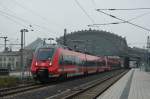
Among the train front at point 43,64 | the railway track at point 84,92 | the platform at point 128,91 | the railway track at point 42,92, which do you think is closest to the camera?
the railway track at point 42,92

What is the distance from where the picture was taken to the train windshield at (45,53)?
32406mm

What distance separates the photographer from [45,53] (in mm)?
32625

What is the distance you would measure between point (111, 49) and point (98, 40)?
12640 mm

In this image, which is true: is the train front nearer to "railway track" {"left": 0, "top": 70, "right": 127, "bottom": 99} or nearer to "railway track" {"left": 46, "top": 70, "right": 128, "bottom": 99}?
"railway track" {"left": 46, "top": 70, "right": 128, "bottom": 99}

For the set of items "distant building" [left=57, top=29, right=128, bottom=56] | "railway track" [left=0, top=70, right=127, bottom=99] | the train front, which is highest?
"distant building" [left=57, top=29, right=128, bottom=56]

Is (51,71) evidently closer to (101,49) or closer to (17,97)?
(17,97)

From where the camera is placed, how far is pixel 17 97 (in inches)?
787

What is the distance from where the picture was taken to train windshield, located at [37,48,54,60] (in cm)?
3241

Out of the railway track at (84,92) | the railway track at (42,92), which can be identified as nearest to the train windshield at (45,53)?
the railway track at (84,92)

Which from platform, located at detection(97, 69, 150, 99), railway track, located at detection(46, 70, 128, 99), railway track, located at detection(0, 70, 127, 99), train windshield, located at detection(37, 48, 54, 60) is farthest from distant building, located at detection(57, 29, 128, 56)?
railway track, located at detection(0, 70, 127, 99)

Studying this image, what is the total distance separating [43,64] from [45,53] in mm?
1100

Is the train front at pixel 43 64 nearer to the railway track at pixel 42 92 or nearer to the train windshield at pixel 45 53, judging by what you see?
the train windshield at pixel 45 53

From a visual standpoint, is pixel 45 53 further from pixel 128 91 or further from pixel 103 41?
pixel 103 41

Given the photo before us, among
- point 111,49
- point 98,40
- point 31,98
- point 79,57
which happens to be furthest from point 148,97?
point 111,49
